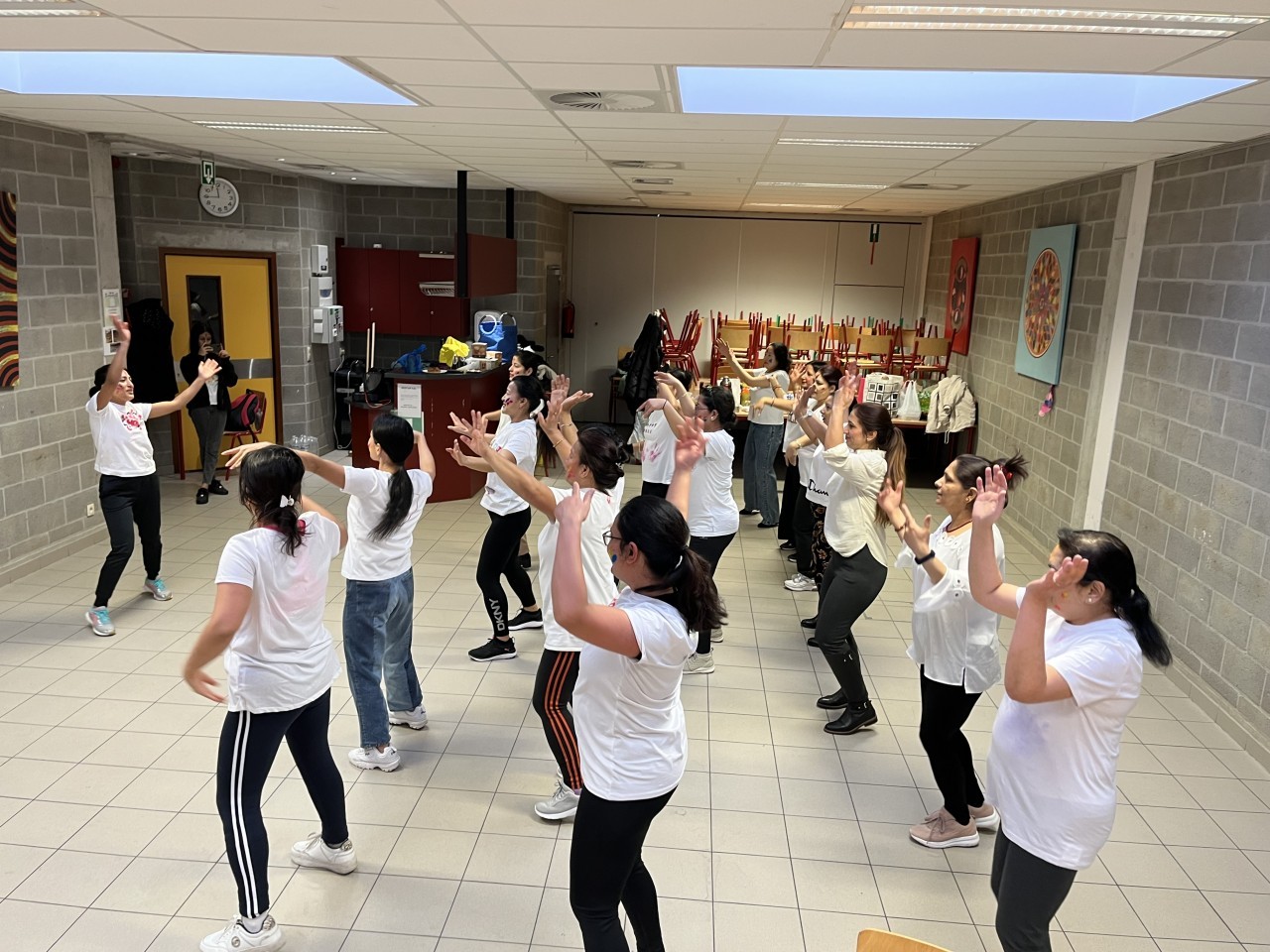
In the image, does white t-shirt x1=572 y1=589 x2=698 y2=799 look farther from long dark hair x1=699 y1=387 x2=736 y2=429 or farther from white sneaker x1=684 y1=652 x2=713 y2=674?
long dark hair x1=699 y1=387 x2=736 y2=429

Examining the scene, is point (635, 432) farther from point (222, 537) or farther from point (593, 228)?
point (593, 228)

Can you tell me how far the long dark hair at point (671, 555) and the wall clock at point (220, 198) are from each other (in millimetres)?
7647

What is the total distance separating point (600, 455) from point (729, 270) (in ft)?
31.4

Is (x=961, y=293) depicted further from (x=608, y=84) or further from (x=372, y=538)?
(x=372, y=538)

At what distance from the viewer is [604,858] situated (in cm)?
→ 221

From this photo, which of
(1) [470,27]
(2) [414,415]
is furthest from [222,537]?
(1) [470,27]

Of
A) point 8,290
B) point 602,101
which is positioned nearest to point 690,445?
point 602,101

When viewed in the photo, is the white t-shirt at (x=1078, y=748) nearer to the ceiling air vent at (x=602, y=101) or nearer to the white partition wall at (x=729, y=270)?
the ceiling air vent at (x=602, y=101)

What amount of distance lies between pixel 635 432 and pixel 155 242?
4.87 metres

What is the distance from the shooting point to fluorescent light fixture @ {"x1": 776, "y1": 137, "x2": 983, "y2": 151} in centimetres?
497

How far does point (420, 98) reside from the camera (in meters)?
4.25

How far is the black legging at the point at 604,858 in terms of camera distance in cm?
220

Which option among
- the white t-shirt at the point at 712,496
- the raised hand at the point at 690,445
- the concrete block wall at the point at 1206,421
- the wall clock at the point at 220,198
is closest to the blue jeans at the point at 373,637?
the raised hand at the point at 690,445

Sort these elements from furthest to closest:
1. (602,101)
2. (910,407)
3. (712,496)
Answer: (910,407)
(712,496)
(602,101)
